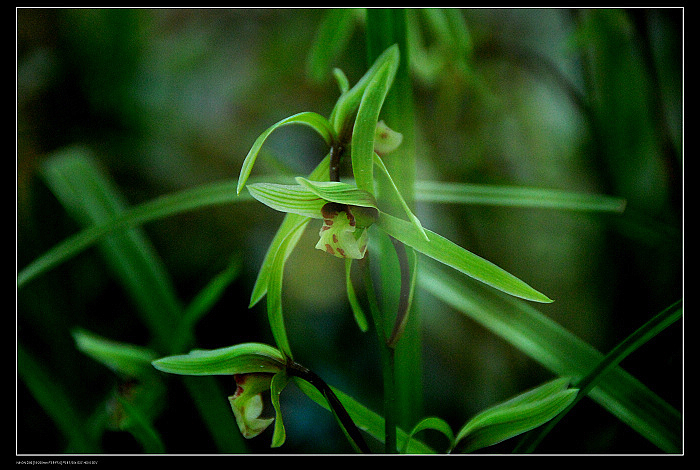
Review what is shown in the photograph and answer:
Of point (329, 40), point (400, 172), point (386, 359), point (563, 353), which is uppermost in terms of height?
→ point (329, 40)

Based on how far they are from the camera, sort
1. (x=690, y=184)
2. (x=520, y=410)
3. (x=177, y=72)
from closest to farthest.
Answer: (x=520, y=410), (x=690, y=184), (x=177, y=72)

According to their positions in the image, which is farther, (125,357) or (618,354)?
(125,357)

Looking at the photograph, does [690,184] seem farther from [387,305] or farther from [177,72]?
[177,72]

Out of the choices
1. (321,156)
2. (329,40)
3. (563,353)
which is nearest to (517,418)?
(563,353)

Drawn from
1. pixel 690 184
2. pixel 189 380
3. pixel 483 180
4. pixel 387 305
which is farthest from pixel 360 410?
pixel 690 184

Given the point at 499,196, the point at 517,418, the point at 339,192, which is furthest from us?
the point at 499,196

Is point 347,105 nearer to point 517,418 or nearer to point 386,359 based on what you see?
point 386,359

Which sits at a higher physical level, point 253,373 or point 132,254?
point 132,254

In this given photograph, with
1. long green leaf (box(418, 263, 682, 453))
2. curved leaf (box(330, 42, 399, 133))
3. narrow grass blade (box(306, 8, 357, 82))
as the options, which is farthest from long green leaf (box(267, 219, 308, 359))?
narrow grass blade (box(306, 8, 357, 82))
